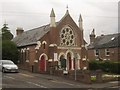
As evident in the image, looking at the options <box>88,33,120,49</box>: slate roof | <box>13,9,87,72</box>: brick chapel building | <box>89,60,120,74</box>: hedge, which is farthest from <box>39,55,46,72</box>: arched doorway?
<box>88,33,120,49</box>: slate roof

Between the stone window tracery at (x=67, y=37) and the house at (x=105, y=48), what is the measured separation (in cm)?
1199

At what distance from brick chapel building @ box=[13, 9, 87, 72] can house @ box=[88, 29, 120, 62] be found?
9.95 metres

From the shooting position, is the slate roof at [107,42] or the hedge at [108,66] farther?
the slate roof at [107,42]

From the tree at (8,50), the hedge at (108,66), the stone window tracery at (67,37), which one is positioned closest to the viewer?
the hedge at (108,66)

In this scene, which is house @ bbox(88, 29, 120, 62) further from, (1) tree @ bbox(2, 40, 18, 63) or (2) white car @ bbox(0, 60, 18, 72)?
(2) white car @ bbox(0, 60, 18, 72)

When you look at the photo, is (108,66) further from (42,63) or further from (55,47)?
(42,63)

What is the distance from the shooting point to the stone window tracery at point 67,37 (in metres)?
44.6

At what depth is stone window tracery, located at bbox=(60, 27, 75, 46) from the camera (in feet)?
146

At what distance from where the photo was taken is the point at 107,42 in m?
58.1

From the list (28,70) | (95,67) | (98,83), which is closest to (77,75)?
(98,83)

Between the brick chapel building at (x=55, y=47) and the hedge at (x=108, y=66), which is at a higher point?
the brick chapel building at (x=55, y=47)

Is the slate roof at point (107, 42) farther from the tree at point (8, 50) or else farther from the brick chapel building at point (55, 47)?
the tree at point (8, 50)

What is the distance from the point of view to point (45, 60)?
43.2m

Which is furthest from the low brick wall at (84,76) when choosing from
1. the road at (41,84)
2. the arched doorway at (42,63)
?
the arched doorway at (42,63)
